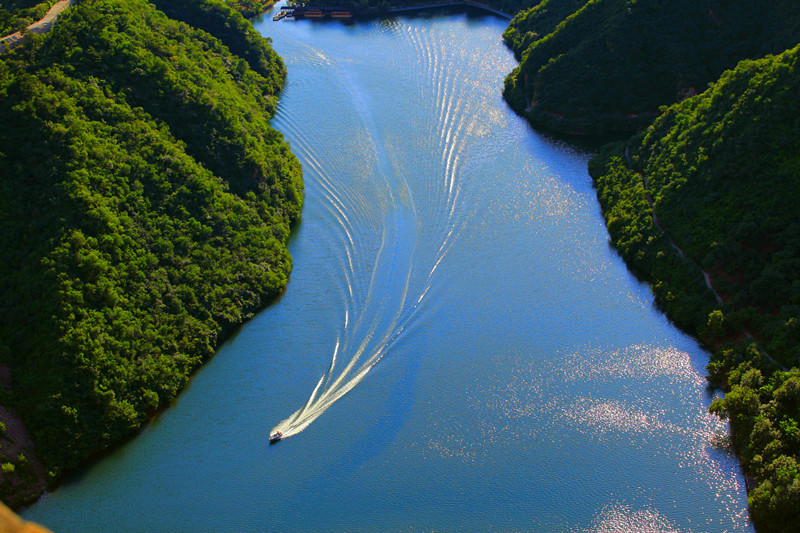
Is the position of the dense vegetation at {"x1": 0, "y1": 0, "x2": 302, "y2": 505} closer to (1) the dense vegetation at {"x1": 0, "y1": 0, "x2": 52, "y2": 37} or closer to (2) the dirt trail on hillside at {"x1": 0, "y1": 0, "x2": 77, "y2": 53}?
(2) the dirt trail on hillside at {"x1": 0, "y1": 0, "x2": 77, "y2": 53}

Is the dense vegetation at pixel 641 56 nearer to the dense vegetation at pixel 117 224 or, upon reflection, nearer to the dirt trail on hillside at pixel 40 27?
the dense vegetation at pixel 117 224

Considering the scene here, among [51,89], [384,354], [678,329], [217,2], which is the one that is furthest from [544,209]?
[217,2]

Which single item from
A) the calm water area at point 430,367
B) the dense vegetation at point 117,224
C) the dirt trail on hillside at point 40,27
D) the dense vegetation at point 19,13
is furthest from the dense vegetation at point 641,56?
the dense vegetation at point 19,13

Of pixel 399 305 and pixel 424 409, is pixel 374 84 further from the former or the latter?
pixel 424 409

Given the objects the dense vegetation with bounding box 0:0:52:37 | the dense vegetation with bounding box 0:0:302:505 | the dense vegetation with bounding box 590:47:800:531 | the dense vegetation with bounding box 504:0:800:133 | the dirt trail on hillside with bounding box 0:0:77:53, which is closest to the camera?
the dense vegetation with bounding box 590:47:800:531

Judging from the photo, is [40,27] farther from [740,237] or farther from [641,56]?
[740,237]

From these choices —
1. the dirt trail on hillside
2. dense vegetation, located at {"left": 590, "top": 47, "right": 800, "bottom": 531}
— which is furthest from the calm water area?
the dirt trail on hillside

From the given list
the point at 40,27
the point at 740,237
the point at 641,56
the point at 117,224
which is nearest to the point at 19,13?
the point at 40,27
